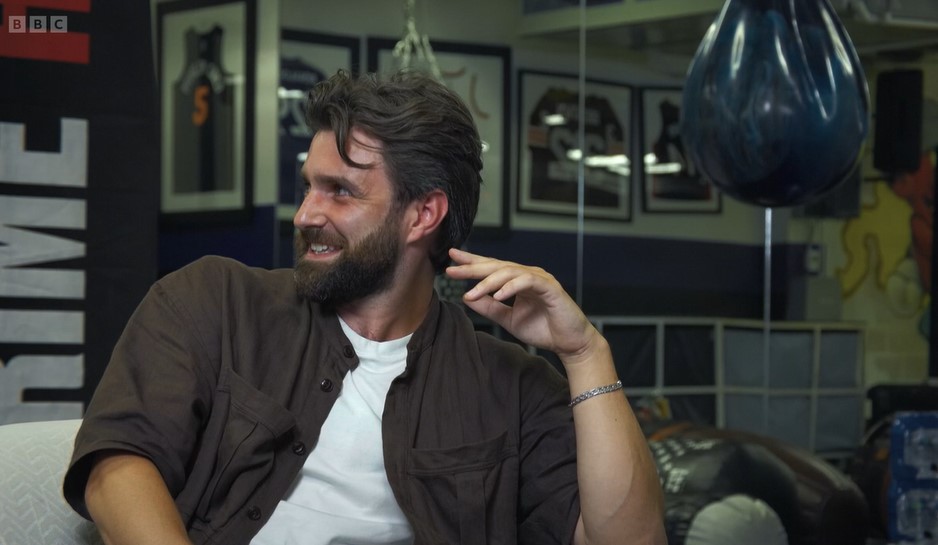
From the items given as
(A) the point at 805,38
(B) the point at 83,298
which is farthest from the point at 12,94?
(A) the point at 805,38

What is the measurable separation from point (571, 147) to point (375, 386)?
354 centimetres

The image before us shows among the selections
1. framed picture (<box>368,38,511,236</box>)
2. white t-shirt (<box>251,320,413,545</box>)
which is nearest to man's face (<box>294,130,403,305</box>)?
white t-shirt (<box>251,320,413,545</box>)

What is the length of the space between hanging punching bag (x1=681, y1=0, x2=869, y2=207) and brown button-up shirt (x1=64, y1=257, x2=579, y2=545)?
6.43 ft

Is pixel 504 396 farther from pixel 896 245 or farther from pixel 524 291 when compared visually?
pixel 896 245

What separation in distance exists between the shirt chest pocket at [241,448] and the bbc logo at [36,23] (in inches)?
45.8

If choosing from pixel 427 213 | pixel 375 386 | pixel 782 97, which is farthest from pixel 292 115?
pixel 375 386

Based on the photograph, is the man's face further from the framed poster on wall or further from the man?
the framed poster on wall

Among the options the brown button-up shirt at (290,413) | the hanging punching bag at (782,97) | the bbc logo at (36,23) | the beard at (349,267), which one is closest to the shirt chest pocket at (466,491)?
the brown button-up shirt at (290,413)

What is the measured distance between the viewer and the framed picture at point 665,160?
5.52m

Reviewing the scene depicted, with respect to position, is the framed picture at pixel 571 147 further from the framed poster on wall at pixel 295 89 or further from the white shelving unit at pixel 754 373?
the framed poster on wall at pixel 295 89

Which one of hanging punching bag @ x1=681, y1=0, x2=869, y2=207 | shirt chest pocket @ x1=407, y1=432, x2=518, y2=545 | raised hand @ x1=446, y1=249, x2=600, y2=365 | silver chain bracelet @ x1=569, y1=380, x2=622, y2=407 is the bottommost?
shirt chest pocket @ x1=407, y1=432, x2=518, y2=545

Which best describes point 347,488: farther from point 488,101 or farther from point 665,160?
point 665,160

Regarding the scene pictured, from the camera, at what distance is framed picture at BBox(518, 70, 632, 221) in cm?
521

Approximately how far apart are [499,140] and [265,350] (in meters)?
3.31
